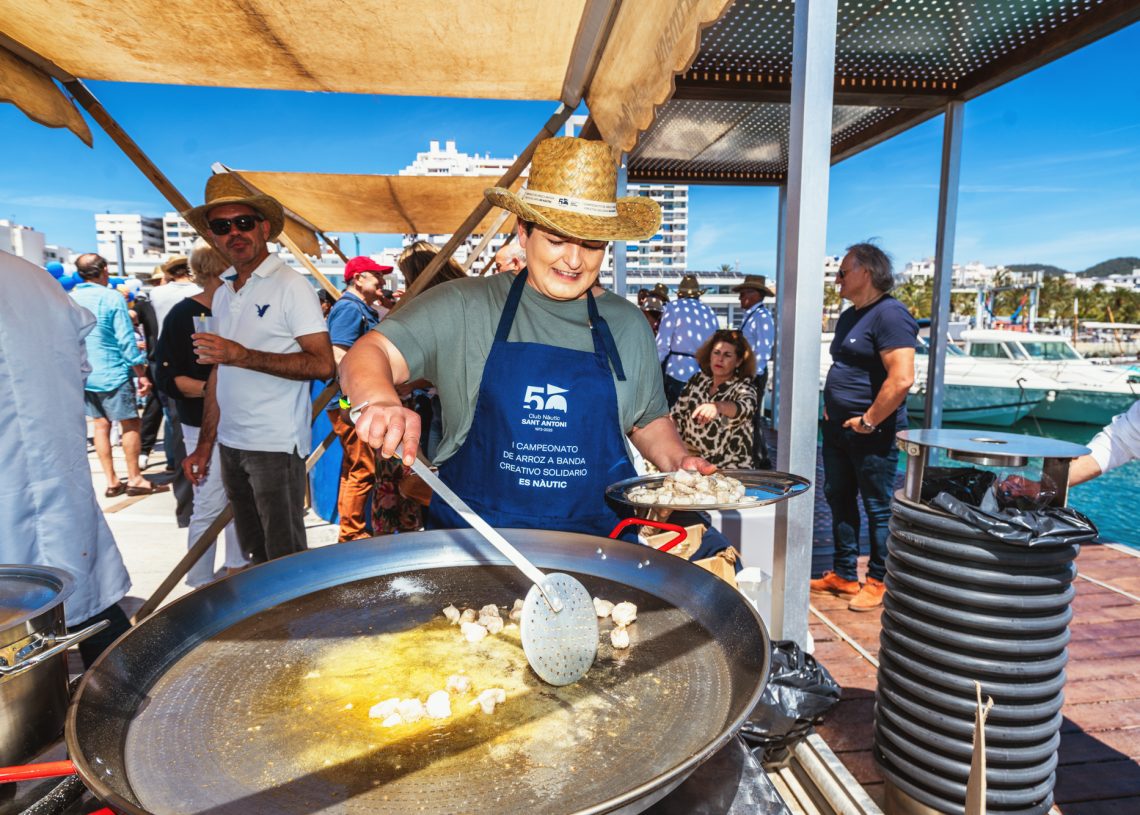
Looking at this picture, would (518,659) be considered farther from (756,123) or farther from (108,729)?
(756,123)

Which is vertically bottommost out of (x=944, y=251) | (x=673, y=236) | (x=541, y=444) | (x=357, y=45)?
(x=541, y=444)

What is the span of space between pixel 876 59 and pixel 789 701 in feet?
11.7

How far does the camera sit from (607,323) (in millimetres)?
1936

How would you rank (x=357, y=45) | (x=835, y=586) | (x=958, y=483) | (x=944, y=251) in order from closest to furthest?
(x=958, y=483) < (x=357, y=45) < (x=835, y=586) < (x=944, y=251)

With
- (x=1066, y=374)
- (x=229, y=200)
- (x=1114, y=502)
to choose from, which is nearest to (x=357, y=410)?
(x=229, y=200)

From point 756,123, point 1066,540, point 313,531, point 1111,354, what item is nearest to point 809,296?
point 1066,540

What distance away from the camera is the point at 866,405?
3.50 meters

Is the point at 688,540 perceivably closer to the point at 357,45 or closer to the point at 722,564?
the point at 722,564

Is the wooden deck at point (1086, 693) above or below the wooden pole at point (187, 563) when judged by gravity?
below

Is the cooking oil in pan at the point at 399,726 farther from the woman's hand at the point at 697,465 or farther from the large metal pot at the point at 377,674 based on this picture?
the woman's hand at the point at 697,465

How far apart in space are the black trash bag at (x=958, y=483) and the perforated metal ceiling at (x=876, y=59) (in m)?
1.97

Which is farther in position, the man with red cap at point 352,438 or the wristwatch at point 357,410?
the man with red cap at point 352,438

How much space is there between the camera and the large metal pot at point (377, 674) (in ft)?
2.71

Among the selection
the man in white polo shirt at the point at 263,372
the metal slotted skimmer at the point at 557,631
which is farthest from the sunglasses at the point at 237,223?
the metal slotted skimmer at the point at 557,631
